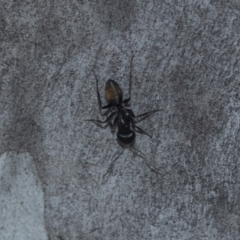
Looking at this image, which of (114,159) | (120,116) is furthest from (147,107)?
(114,159)

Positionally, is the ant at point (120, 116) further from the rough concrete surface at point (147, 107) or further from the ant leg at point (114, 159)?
the rough concrete surface at point (147, 107)

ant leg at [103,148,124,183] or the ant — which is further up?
the ant

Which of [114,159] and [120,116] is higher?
[120,116]

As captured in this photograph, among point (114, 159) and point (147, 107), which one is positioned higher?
point (147, 107)

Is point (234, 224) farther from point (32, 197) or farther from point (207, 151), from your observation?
point (32, 197)

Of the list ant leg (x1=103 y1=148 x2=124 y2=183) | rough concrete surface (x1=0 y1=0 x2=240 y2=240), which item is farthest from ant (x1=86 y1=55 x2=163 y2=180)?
rough concrete surface (x1=0 y1=0 x2=240 y2=240)

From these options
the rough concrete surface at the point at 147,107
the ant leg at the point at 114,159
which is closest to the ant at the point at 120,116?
the ant leg at the point at 114,159

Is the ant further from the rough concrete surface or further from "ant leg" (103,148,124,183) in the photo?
the rough concrete surface

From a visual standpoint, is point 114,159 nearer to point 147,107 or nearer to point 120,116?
point 120,116

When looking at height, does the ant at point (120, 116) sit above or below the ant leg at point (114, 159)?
above
